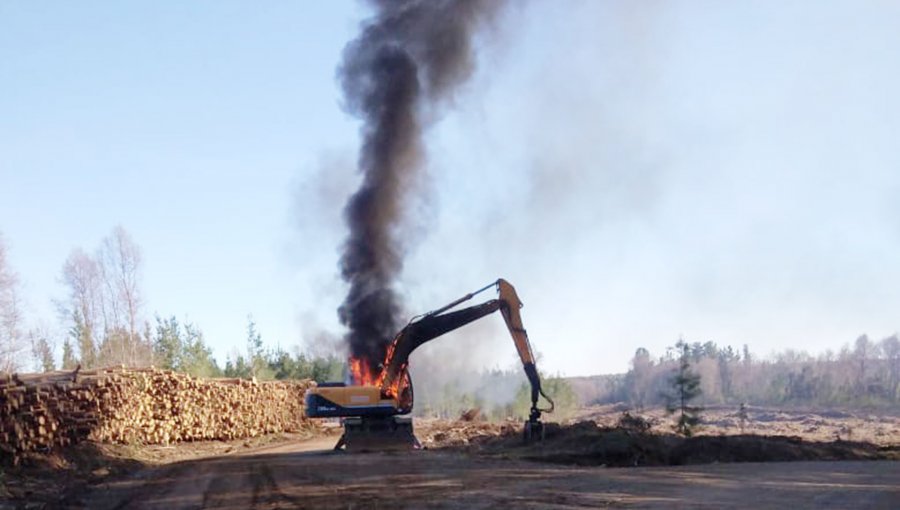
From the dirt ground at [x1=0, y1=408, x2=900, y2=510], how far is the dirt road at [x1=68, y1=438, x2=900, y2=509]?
1.1 inches

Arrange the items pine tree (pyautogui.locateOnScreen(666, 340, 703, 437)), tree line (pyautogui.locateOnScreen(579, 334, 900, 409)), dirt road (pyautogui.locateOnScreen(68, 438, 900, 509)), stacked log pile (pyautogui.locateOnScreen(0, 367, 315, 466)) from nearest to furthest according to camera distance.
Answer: dirt road (pyautogui.locateOnScreen(68, 438, 900, 509)) < stacked log pile (pyautogui.locateOnScreen(0, 367, 315, 466)) < pine tree (pyautogui.locateOnScreen(666, 340, 703, 437)) < tree line (pyautogui.locateOnScreen(579, 334, 900, 409))

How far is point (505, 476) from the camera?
17.1 m

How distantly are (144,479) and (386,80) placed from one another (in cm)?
1734

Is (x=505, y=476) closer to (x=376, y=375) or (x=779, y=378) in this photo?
(x=376, y=375)

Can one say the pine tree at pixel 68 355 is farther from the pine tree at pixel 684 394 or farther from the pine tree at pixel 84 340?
the pine tree at pixel 684 394

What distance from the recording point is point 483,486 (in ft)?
50.0

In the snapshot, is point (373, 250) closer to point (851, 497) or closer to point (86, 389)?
point (86, 389)

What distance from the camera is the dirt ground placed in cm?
1346

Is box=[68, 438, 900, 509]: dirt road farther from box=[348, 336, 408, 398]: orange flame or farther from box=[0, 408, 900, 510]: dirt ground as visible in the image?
box=[348, 336, 408, 398]: orange flame

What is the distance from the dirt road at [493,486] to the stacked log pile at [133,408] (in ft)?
9.31

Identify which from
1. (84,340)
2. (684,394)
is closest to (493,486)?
(684,394)

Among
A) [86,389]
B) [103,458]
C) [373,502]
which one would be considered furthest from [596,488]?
[86,389]

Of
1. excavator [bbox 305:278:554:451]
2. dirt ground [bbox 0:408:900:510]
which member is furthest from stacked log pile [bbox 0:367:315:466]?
excavator [bbox 305:278:554:451]

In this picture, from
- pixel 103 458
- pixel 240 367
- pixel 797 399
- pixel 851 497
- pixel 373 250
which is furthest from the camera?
pixel 797 399
